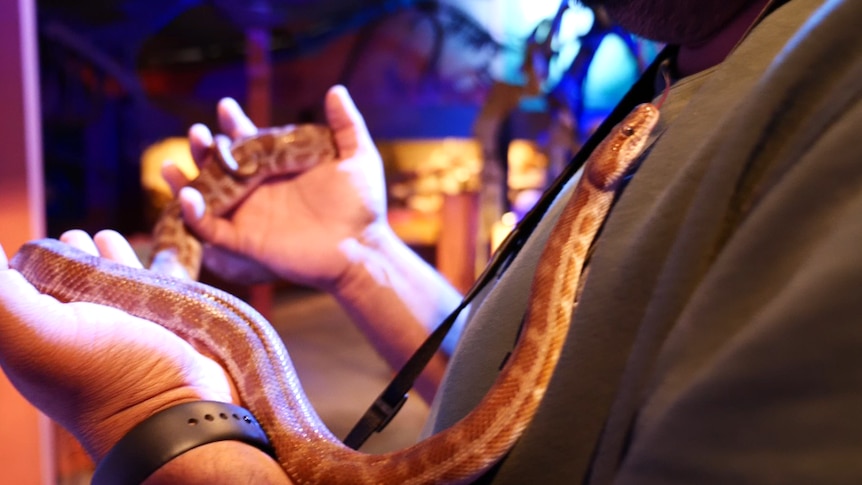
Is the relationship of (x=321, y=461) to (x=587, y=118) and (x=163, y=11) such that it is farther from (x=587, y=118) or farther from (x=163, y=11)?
(x=163, y=11)

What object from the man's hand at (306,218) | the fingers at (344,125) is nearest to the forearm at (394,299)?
the man's hand at (306,218)

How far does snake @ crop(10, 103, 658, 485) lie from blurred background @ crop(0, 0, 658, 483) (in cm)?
171

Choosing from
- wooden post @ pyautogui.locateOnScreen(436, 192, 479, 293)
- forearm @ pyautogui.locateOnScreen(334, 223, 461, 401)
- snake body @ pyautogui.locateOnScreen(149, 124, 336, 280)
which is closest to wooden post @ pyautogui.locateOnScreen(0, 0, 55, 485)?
snake body @ pyautogui.locateOnScreen(149, 124, 336, 280)

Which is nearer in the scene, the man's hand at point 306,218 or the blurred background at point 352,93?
the man's hand at point 306,218

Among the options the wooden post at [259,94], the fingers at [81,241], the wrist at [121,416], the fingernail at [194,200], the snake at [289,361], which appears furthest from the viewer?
the wooden post at [259,94]

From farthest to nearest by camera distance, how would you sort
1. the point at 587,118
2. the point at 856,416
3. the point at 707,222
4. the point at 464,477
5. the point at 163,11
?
the point at 163,11 < the point at 587,118 < the point at 464,477 < the point at 707,222 < the point at 856,416

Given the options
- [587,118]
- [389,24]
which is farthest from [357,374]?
[389,24]

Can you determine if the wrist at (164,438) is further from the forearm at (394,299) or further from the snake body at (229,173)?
the snake body at (229,173)

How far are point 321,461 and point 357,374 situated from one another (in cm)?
276

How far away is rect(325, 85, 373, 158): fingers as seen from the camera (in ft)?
5.44

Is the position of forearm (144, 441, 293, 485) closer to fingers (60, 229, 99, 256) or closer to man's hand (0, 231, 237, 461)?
man's hand (0, 231, 237, 461)

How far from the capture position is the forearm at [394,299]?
1.43m

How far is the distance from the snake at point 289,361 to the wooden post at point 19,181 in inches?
21.0

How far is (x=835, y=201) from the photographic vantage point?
470mm
